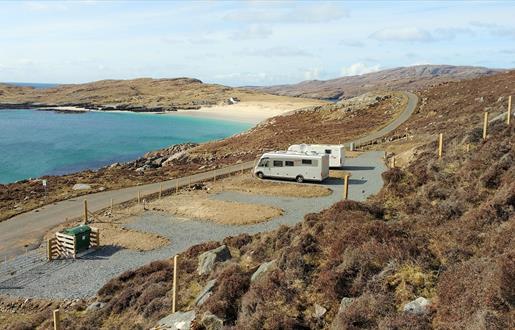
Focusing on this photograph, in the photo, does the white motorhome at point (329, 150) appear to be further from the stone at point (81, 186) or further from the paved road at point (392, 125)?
the stone at point (81, 186)

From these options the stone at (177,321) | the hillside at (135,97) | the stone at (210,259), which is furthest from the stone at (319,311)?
the hillside at (135,97)

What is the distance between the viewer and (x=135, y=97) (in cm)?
17212

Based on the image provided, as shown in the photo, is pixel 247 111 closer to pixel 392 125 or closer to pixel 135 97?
pixel 135 97

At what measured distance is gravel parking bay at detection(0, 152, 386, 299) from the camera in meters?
17.7

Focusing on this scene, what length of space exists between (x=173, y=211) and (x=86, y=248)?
661 centimetres

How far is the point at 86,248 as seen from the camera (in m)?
21.8

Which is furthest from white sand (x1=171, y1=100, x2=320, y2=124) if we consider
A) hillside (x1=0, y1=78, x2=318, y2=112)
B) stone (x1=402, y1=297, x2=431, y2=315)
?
stone (x1=402, y1=297, x2=431, y2=315)

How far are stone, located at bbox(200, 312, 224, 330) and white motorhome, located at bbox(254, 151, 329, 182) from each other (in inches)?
891

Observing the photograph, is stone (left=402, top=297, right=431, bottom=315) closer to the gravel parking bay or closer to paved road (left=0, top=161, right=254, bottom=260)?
the gravel parking bay

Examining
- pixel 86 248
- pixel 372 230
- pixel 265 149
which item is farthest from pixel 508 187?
pixel 265 149

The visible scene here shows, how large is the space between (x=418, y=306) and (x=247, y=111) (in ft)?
395

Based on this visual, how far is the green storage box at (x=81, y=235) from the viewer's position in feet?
69.4

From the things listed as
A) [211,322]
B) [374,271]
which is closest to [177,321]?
[211,322]

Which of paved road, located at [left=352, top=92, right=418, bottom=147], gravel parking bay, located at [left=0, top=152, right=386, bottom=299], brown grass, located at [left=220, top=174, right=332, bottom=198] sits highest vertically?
paved road, located at [left=352, top=92, right=418, bottom=147]
